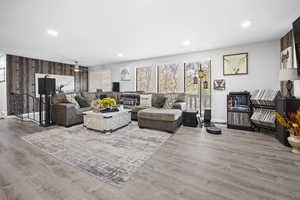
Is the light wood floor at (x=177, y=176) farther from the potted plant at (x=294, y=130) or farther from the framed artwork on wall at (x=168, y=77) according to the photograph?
the framed artwork on wall at (x=168, y=77)

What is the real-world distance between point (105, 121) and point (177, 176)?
209 centimetres

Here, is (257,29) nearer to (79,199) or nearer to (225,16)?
(225,16)

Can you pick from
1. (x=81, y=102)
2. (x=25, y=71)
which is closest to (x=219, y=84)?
(x=81, y=102)

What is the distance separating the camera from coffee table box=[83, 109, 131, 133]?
299cm

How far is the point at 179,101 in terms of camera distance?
4004mm

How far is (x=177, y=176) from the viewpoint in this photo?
1491 millimetres

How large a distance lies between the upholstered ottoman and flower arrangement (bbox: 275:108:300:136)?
6.35 ft

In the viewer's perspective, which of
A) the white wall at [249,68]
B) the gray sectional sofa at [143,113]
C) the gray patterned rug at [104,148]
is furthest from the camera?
the white wall at [249,68]

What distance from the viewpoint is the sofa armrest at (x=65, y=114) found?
11.6 ft

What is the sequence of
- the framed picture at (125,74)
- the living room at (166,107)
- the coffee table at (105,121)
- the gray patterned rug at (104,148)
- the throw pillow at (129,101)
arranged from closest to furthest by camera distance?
the living room at (166,107) → the gray patterned rug at (104,148) → the coffee table at (105,121) → the throw pillow at (129,101) → the framed picture at (125,74)

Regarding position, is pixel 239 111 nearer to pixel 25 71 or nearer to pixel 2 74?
pixel 25 71

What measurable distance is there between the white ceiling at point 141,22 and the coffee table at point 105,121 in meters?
2.02

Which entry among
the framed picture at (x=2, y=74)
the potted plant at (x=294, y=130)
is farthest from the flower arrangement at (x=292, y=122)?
the framed picture at (x=2, y=74)

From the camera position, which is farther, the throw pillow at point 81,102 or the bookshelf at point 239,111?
the throw pillow at point 81,102
